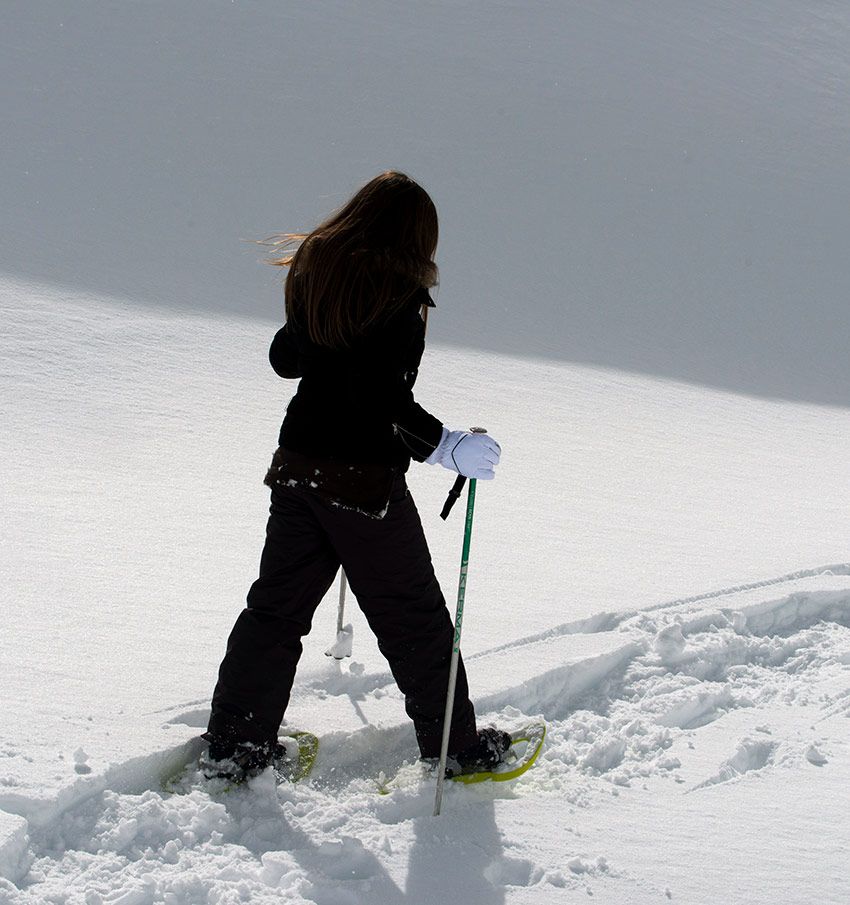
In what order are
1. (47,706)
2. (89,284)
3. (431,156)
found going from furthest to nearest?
(431,156)
(89,284)
(47,706)

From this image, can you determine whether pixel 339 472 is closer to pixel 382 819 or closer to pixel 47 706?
pixel 382 819

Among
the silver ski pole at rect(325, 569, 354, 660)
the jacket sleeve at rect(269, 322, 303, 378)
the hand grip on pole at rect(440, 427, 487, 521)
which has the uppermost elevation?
the jacket sleeve at rect(269, 322, 303, 378)

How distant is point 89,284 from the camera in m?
7.95

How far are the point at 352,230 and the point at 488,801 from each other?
1352 mm

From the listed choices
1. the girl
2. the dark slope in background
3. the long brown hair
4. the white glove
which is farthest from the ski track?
the dark slope in background

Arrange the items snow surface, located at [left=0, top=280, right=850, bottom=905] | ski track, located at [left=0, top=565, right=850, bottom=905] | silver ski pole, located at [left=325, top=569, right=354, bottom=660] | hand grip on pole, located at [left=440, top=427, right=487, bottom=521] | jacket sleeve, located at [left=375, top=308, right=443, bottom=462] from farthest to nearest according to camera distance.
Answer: silver ski pole, located at [left=325, top=569, right=354, bottom=660] < hand grip on pole, located at [left=440, top=427, right=487, bottom=521] < jacket sleeve, located at [left=375, top=308, right=443, bottom=462] < snow surface, located at [left=0, top=280, right=850, bottom=905] < ski track, located at [left=0, top=565, right=850, bottom=905]

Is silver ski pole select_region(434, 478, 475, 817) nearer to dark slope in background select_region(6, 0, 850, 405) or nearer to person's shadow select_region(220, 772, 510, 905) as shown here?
person's shadow select_region(220, 772, 510, 905)

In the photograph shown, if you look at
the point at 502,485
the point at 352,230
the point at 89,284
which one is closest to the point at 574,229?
the point at 89,284

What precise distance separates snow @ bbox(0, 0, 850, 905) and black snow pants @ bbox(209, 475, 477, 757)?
0.20m

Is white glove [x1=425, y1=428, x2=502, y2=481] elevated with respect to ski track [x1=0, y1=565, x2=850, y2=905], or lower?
elevated

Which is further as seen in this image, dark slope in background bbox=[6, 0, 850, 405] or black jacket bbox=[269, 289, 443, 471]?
dark slope in background bbox=[6, 0, 850, 405]

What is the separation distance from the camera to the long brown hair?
7.77 feet

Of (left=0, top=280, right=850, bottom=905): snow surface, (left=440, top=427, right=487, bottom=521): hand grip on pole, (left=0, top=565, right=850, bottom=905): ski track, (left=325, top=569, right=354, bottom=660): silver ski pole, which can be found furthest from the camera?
(left=325, top=569, right=354, bottom=660): silver ski pole

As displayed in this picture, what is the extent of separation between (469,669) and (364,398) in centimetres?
116
